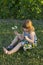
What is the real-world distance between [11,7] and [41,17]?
1.06m

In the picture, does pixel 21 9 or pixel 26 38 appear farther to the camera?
pixel 21 9

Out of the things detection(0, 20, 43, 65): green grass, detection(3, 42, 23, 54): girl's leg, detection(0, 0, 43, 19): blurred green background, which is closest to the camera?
detection(0, 20, 43, 65): green grass

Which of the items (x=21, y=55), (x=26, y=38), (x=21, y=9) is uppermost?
(x=26, y=38)

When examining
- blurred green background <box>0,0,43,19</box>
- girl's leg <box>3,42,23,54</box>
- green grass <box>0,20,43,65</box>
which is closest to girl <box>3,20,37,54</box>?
girl's leg <box>3,42,23,54</box>

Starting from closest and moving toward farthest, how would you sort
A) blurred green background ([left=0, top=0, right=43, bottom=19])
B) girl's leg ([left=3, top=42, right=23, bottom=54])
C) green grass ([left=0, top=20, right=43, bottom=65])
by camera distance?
green grass ([left=0, top=20, right=43, bottom=65]) → girl's leg ([left=3, top=42, right=23, bottom=54]) → blurred green background ([left=0, top=0, right=43, bottom=19])

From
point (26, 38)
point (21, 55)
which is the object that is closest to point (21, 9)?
point (26, 38)

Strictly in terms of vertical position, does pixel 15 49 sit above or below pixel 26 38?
below

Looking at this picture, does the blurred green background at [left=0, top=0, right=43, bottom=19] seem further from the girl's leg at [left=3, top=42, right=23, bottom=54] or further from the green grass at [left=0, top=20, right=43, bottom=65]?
the girl's leg at [left=3, top=42, right=23, bottom=54]

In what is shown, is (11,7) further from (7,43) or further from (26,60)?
(26,60)

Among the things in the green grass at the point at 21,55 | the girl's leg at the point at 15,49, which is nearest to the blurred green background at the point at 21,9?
the green grass at the point at 21,55

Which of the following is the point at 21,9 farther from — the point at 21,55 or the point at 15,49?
the point at 21,55

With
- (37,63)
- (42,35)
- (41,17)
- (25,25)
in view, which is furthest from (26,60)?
(41,17)

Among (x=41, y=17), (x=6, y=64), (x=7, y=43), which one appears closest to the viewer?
(x=6, y=64)

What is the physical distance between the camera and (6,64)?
17.5 feet
